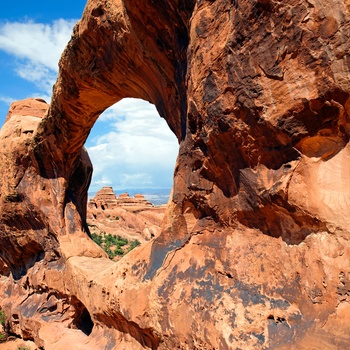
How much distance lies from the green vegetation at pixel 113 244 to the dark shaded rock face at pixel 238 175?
47.9 feet

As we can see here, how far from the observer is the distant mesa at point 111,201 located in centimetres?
3591

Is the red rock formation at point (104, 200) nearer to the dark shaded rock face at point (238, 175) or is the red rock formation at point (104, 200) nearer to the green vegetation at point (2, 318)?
the green vegetation at point (2, 318)

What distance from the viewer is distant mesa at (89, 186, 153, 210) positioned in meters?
35.9

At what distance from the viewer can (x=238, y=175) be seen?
3217mm

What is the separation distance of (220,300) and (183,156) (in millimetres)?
1639

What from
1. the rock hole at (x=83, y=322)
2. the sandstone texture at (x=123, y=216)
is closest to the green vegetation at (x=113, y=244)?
the sandstone texture at (x=123, y=216)

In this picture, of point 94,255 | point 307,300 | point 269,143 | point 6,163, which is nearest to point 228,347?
point 307,300

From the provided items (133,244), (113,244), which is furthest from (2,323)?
(133,244)

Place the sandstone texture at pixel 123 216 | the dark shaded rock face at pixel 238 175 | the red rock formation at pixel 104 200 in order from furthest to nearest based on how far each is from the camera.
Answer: the red rock formation at pixel 104 200
the sandstone texture at pixel 123 216
the dark shaded rock face at pixel 238 175

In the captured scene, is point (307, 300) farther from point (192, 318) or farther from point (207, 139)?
point (207, 139)

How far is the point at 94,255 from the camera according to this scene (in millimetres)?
7359

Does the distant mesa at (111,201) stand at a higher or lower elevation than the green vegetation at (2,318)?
lower

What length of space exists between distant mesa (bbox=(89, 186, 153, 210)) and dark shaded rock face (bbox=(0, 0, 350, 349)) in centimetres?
3101

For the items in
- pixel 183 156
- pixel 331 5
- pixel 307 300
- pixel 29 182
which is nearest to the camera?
pixel 331 5
